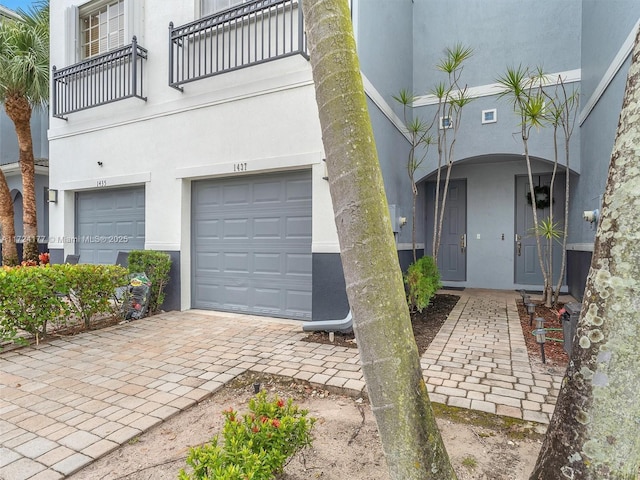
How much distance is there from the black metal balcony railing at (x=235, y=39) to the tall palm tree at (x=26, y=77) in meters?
4.43

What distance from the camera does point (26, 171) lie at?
8336 millimetres

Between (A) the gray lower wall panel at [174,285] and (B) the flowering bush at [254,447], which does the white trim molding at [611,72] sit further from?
(A) the gray lower wall panel at [174,285]

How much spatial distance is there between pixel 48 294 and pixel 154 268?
4.71ft

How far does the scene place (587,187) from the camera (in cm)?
582

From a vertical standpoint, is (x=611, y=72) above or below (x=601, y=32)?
below

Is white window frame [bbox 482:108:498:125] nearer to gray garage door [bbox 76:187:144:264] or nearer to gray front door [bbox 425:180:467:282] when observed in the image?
gray front door [bbox 425:180:467:282]

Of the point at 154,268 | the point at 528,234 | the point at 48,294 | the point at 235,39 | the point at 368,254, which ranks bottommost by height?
the point at 48,294

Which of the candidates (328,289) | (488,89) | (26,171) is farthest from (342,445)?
(26,171)

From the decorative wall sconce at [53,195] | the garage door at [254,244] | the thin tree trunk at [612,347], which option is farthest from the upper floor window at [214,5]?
the thin tree trunk at [612,347]

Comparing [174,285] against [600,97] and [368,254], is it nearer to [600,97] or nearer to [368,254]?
[368,254]

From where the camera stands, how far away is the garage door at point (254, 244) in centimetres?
503

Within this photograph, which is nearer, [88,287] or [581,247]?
[88,287]

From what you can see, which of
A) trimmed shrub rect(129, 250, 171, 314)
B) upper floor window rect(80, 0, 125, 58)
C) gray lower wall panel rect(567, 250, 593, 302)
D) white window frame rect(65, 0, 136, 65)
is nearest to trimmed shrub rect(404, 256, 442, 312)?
gray lower wall panel rect(567, 250, 593, 302)

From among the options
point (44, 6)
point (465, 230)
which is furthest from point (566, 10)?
point (44, 6)
